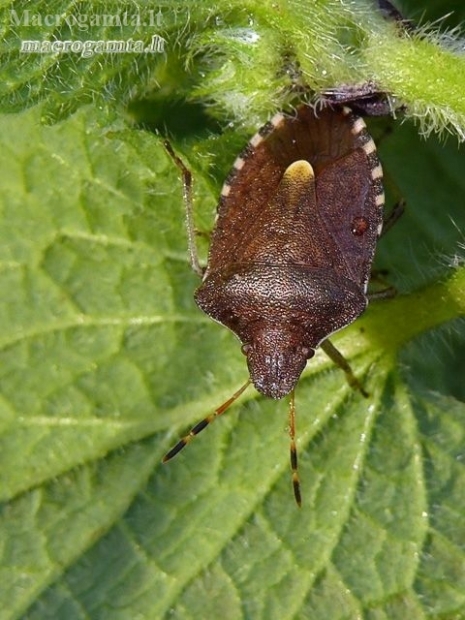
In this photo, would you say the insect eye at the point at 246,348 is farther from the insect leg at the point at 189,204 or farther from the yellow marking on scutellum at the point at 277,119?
the yellow marking on scutellum at the point at 277,119

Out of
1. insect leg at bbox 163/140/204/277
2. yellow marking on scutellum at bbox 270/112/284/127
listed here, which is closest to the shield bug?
yellow marking on scutellum at bbox 270/112/284/127

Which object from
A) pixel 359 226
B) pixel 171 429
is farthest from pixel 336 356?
pixel 171 429

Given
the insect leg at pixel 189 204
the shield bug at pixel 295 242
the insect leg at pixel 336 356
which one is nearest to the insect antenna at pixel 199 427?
the shield bug at pixel 295 242

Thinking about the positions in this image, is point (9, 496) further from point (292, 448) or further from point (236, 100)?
point (236, 100)

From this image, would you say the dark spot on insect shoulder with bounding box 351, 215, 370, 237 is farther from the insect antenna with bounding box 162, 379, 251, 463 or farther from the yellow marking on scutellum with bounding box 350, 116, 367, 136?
the insect antenna with bounding box 162, 379, 251, 463

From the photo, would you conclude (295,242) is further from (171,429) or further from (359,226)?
(171,429)
